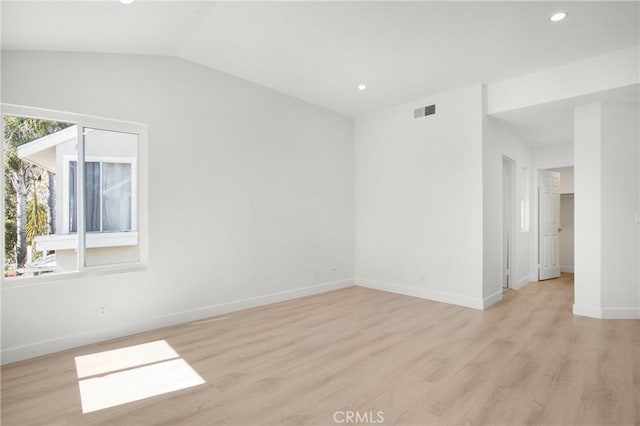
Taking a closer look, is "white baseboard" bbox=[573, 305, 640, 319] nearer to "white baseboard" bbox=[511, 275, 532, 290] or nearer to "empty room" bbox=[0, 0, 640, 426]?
"empty room" bbox=[0, 0, 640, 426]

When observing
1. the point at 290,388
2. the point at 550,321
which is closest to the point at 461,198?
the point at 550,321

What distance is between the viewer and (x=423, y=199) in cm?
532

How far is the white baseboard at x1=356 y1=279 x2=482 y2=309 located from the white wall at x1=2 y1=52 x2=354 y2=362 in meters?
0.54

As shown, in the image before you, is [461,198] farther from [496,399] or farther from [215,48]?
[215,48]

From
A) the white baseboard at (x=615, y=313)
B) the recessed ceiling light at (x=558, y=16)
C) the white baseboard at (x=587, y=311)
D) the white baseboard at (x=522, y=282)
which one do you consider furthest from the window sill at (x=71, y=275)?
the white baseboard at (x=522, y=282)

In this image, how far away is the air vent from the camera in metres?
5.18

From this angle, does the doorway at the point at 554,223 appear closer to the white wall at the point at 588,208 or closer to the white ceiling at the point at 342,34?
the white wall at the point at 588,208

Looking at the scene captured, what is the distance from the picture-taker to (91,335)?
3.42m

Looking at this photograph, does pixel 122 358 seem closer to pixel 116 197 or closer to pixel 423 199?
pixel 116 197

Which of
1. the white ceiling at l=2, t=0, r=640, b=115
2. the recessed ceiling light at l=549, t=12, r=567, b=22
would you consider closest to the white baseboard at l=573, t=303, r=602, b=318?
the white ceiling at l=2, t=0, r=640, b=115

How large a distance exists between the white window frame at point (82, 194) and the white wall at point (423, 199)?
3727mm

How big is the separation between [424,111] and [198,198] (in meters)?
3.72

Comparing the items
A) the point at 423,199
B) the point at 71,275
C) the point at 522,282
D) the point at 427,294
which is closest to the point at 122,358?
the point at 71,275

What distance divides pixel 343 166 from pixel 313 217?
1231 millimetres
